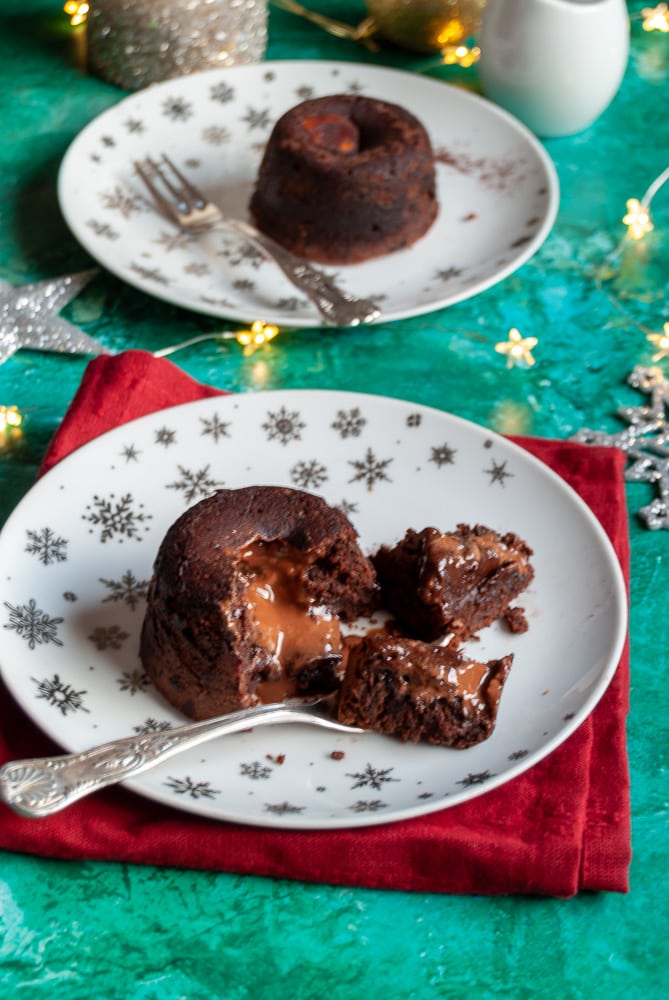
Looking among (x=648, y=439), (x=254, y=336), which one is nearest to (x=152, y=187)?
(x=254, y=336)

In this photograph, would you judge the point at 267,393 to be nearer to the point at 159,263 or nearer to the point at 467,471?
the point at 467,471

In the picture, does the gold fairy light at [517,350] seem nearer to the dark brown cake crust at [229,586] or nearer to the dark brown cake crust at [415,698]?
the dark brown cake crust at [229,586]

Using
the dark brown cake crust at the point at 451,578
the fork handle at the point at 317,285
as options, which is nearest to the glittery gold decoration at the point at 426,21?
the fork handle at the point at 317,285

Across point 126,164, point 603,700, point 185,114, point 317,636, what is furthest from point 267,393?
point 185,114

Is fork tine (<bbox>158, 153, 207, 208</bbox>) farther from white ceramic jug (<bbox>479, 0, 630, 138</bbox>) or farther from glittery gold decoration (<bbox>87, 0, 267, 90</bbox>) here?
white ceramic jug (<bbox>479, 0, 630, 138</bbox>)

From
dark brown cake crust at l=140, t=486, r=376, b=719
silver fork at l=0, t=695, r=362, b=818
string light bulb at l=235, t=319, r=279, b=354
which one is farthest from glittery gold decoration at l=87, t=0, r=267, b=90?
silver fork at l=0, t=695, r=362, b=818

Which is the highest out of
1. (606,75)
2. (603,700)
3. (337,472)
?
(606,75)
